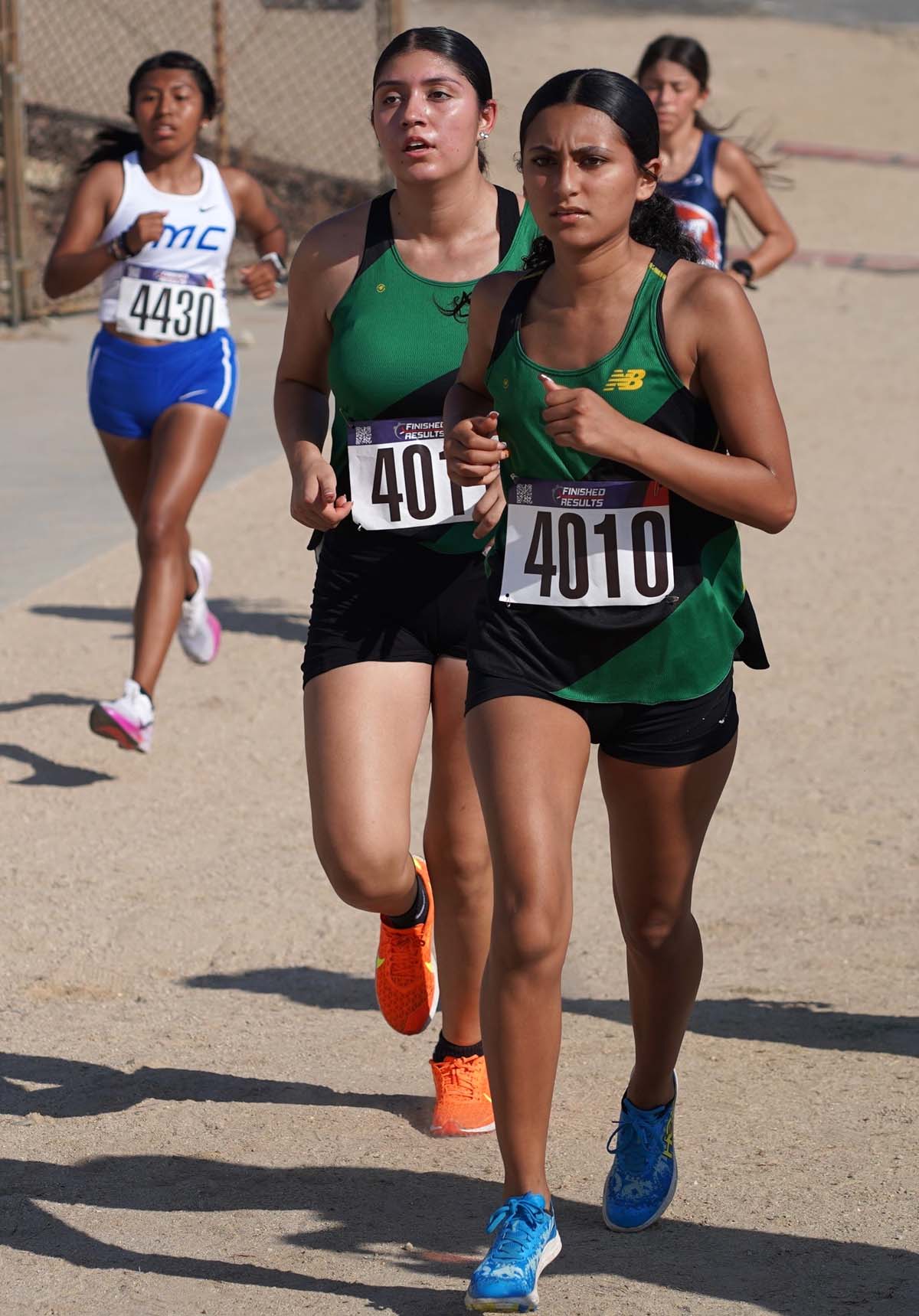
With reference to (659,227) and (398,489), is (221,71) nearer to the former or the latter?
(398,489)

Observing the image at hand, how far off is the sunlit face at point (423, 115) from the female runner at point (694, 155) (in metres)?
3.08

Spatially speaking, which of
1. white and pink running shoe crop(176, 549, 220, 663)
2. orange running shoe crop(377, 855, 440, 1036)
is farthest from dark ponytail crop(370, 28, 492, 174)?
white and pink running shoe crop(176, 549, 220, 663)

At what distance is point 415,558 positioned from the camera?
3.82 metres

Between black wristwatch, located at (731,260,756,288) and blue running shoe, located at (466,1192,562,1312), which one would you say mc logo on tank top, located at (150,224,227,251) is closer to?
black wristwatch, located at (731,260,756,288)

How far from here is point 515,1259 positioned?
301 centimetres

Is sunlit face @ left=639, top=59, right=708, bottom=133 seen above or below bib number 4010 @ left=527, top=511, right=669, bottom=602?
above

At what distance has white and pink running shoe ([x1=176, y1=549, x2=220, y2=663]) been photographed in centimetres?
714

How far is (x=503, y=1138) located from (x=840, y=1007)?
68.6 inches

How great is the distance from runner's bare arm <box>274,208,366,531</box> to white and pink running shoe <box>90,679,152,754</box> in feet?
7.13

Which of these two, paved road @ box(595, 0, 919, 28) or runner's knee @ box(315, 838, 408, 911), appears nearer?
runner's knee @ box(315, 838, 408, 911)

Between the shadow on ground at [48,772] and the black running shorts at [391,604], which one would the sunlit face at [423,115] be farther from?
the shadow on ground at [48,772]

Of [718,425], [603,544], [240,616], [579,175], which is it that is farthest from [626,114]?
[240,616]

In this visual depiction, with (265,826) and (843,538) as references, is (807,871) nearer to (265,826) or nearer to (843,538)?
(265,826)

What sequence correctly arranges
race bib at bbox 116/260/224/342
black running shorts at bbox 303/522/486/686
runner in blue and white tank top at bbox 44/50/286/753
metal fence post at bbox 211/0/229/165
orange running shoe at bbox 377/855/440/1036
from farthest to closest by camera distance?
metal fence post at bbox 211/0/229/165, race bib at bbox 116/260/224/342, runner in blue and white tank top at bbox 44/50/286/753, orange running shoe at bbox 377/855/440/1036, black running shorts at bbox 303/522/486/686
